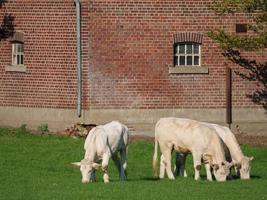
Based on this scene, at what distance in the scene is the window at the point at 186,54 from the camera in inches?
1329

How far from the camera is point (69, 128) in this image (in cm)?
3303

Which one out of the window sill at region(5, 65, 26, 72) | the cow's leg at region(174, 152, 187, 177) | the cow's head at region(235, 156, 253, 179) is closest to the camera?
the cow's head at region(235, 156, 253, 179)

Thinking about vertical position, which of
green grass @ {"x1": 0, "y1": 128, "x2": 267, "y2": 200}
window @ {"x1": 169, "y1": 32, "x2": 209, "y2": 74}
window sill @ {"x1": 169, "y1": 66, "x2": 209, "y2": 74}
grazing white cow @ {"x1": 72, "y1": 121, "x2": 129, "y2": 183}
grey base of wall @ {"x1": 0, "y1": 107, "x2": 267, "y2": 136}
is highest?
window @ {"x1": 169, "y1": 32, "x2": 209, "y2": 74}

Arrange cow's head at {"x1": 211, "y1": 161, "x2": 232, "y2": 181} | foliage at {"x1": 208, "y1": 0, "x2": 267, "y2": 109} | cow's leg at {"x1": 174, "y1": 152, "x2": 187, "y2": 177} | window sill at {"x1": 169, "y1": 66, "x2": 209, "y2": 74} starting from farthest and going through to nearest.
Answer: window sill at {"x1": 169, "y1": 66, "x2": 209, "y2": 74} → foliage at {"x1": 208, "y1": 0, "x2": 267, "y2": 109} → cow's leg at {"x1": 174, "y1": 152, "x2": 187, "y2": 177} → cow's head at {"x1": 211, "y1": 161, "x2": 232, "y2": 181}

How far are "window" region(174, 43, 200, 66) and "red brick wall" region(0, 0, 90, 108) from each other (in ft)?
9.71

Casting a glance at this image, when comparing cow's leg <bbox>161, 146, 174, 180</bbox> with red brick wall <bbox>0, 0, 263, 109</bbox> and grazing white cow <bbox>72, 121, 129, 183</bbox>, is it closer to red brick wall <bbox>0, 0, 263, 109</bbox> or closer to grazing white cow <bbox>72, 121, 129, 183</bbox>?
grazing white cow <bbox>72, 121, 129, 183</bbox>

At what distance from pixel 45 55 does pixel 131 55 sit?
2.84m

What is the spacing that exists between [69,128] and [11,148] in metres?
3.62

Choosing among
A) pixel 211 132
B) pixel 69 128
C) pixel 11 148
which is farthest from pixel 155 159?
→ pixel 69 128

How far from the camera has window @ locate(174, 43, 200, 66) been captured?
3375 cm

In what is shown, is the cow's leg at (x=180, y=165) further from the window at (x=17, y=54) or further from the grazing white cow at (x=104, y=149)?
the window at (x=17, y=54)

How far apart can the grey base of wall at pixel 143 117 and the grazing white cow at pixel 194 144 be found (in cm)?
905

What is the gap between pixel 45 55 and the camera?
112 ft

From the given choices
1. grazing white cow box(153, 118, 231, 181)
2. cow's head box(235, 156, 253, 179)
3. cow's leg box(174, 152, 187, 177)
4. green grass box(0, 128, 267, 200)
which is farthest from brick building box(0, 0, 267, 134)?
cow's head box(235, 156, 253, 179)
